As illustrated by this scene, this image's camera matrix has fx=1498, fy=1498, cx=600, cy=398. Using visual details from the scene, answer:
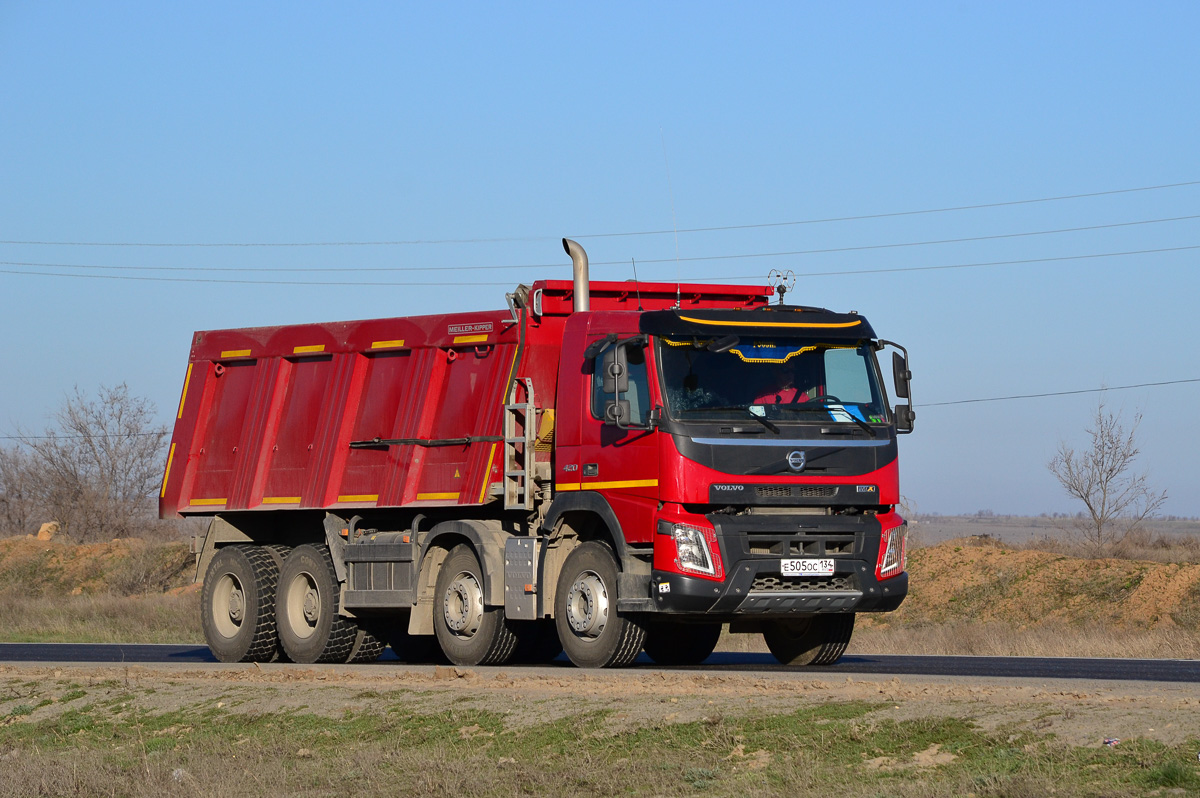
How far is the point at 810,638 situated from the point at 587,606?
257cm

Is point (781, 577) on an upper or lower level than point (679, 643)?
upper

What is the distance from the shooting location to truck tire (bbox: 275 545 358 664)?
17.8m

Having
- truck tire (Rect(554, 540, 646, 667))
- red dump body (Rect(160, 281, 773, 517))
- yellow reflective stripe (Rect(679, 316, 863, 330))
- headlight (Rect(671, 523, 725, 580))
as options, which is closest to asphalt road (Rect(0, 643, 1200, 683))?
truck tire (Rect(554, 540, 646, 667))

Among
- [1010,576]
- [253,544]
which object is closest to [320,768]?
[253,544]

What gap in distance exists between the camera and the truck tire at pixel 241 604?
61.1 feet

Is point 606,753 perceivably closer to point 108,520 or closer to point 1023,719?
point 1023,719

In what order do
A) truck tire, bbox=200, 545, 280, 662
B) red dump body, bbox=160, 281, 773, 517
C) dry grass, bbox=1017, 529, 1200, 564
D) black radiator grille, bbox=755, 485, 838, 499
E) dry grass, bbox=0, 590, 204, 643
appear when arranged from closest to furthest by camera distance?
black radiator grille, bbox=755, 485, 838, 499, red dump body, bbox=160, 281, 773, 517, truck tire, bbox=200, 545, 280, 662, dry grass, bbox=0, 590, 204, 643, dry grass, bbox=1017, 529, 1200, 564

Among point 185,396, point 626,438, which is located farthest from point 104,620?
point 626,438

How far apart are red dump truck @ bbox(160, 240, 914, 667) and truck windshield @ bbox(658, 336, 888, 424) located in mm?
21

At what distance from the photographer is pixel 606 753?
981 centimetres

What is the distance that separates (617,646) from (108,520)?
47100mm

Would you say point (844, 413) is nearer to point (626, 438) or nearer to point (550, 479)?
point (626, 438)

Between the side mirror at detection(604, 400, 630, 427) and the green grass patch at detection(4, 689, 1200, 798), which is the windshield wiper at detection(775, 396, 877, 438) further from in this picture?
the green grass patch at detection(4, 689, 1200, 798)

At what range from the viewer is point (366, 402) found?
57.2 ft
